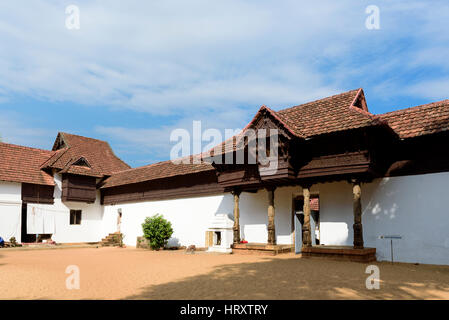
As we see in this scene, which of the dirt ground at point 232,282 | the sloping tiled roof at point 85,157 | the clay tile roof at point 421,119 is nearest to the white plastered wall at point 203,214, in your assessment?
the sloping tiled roof at point 85,157

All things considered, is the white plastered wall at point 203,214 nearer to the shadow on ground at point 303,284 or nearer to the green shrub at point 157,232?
the green shrub at point 157,232

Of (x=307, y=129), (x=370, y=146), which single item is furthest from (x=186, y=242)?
(x=370, y=146)

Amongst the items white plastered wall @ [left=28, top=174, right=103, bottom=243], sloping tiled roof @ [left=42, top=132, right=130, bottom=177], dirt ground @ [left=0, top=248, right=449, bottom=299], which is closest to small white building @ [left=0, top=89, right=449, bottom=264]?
white plastered wall @ [left=28, top=174, right=103, bottom=243]

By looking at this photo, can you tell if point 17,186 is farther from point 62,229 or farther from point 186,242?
point 186,242

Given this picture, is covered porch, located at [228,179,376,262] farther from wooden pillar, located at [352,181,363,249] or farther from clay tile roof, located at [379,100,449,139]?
clay tile roof, located at [379,100,449,139]

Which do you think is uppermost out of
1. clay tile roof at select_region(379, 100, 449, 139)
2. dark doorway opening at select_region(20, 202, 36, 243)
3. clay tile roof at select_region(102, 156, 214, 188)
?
clay tile roof at select_region(379, 100, 449, 139)

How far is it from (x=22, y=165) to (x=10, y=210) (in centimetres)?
309

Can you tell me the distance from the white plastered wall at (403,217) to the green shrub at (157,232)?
862 centimetres

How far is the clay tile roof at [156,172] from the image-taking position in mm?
18753

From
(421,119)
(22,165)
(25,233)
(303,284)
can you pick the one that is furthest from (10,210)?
(421,119)

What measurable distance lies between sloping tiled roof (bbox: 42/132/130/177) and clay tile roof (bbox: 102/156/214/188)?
1.50 metres

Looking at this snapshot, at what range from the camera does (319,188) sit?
46.3 feet

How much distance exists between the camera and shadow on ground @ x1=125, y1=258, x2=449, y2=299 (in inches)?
249

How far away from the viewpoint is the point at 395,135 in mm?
11336
